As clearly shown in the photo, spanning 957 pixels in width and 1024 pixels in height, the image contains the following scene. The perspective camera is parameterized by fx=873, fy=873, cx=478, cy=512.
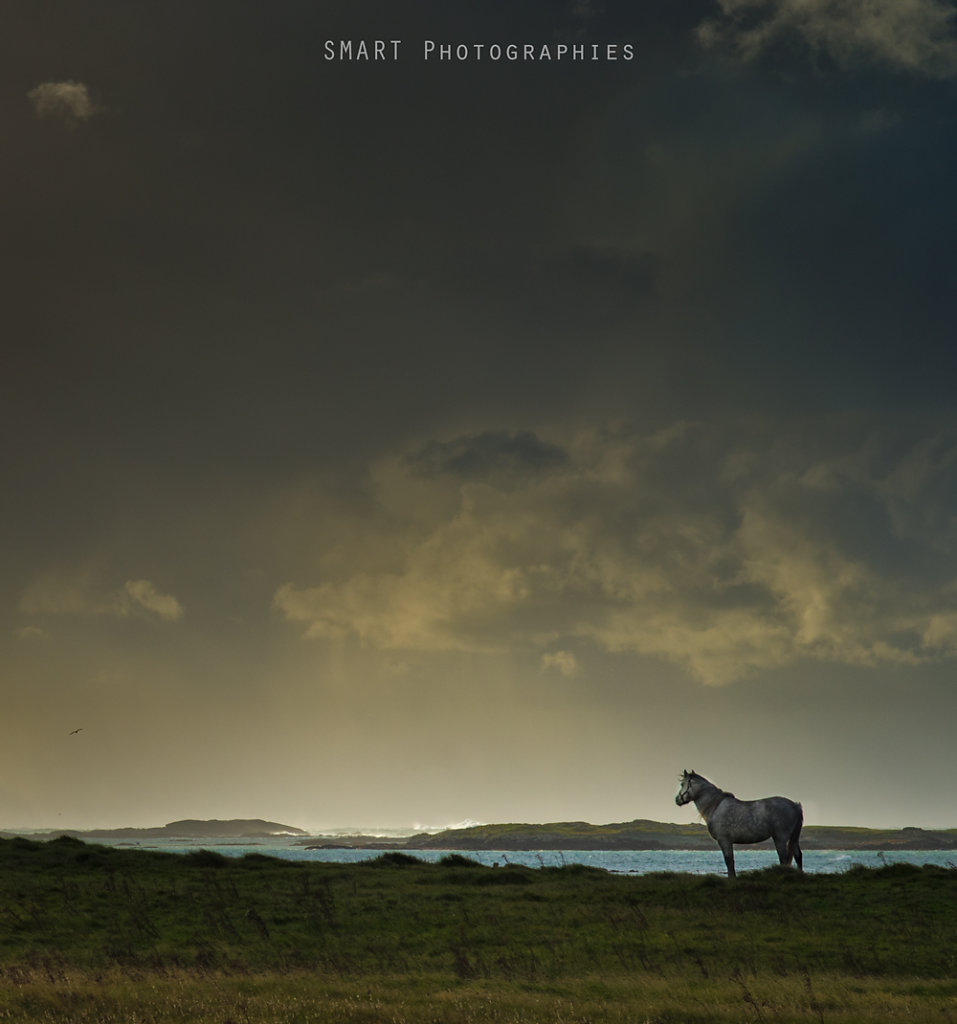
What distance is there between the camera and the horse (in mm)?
37438

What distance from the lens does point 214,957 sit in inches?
849

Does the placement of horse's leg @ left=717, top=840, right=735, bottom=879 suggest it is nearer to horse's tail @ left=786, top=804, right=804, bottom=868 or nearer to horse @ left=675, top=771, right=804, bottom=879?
horse @ left=675, top=771, right=804, bottom=879

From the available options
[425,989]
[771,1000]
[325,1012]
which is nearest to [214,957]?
[425,989]

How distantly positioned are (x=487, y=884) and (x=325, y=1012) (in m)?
24.3

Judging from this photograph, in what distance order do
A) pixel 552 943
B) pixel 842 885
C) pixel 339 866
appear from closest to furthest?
pixel 552 943 < pixel 842 885 < pixel 339 866

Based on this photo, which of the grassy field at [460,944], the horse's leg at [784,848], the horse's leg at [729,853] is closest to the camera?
the grassy field at [460,944]

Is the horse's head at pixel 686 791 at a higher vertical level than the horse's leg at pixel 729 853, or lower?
higher

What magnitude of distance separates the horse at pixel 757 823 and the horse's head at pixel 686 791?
1349 mm

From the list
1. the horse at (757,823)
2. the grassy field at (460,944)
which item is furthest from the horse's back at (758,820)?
the grassy field at (460,944)

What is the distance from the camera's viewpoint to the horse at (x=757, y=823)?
123 ft

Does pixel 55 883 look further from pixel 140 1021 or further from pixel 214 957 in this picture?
pixel 140 1021

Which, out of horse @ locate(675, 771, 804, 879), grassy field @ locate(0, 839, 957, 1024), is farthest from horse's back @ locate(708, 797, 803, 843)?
grassy field @ locate(0, 839, 957, 1024)

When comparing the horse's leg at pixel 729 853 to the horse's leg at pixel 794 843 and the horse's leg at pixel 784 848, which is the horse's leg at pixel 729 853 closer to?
the horse's leg at pixel 784 848

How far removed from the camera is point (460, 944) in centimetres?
2445
